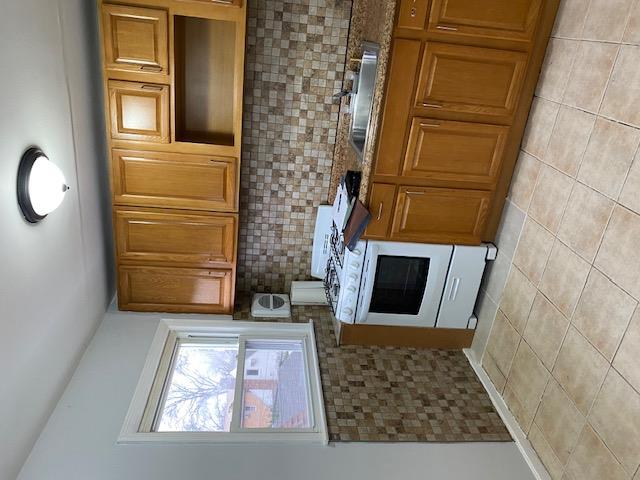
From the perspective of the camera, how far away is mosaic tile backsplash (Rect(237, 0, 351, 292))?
2.42 meters

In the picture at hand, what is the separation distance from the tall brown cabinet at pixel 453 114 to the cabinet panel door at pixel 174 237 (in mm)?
757

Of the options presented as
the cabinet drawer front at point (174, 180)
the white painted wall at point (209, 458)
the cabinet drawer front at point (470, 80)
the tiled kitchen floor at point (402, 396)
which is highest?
the cabinet drawer front at point (470, 80)

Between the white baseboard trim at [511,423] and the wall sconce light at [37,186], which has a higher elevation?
the wall sconce light at [37,186]

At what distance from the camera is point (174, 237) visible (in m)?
2.47

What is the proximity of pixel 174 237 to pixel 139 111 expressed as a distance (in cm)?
62

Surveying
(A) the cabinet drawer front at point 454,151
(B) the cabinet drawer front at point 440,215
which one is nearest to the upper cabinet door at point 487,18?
(A) the cabinet drawer front at point 454,151

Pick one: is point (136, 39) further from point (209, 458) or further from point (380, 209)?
point (209, 458)

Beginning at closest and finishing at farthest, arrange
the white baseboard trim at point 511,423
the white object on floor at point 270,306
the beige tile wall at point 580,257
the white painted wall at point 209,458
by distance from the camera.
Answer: the beige tile wall at point 580,257, the white painted wall at point 209,458, the white baseboard trim at point 511,423, the white object on floor at point 270,306

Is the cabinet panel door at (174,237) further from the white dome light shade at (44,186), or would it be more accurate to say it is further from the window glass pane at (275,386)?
the white dome light shade at (44,186)

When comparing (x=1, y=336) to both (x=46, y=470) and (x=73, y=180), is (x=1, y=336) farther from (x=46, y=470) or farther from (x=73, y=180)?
(x=73, y=180)

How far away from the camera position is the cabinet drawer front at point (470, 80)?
199 centimetres

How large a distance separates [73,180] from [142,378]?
891 millimetres

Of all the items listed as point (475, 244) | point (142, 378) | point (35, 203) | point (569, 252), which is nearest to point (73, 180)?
point (35, 203)

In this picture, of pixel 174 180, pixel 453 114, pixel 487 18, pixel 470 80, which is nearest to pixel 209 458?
pixel 174 180
